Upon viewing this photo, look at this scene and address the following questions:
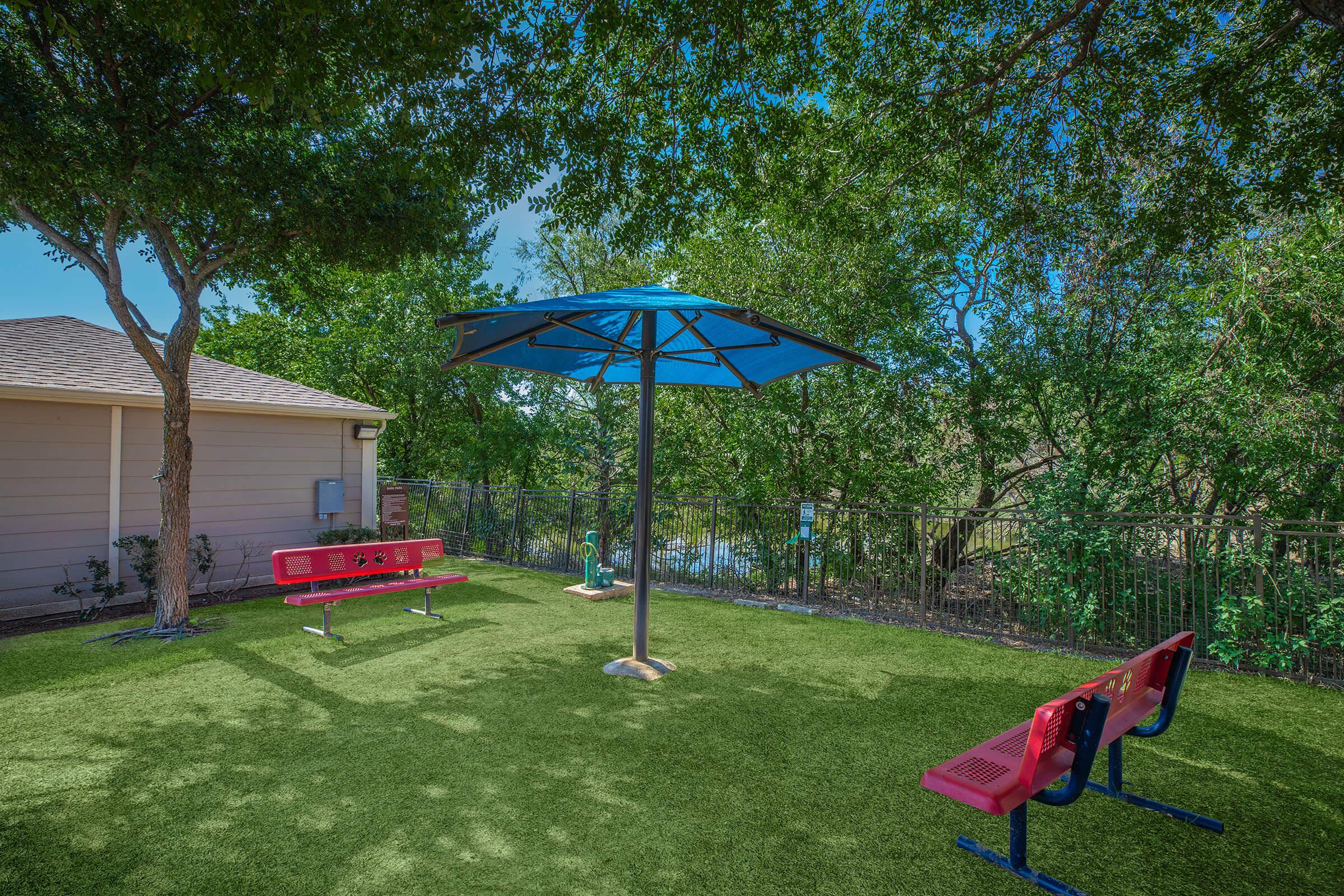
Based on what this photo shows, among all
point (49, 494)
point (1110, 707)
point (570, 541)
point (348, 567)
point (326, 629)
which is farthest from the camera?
point (570, 541)

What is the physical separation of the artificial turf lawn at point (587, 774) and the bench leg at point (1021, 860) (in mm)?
81

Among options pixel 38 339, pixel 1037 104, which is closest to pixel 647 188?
pixel 1037 104

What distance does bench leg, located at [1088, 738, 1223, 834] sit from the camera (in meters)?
3.19

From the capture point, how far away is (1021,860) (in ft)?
9.07

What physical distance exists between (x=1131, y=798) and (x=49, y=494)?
10.7 meters

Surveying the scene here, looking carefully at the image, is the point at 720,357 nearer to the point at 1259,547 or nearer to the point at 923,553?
the point at 923,553

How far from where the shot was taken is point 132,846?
2.89 meters

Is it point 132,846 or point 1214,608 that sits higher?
point 1214,608

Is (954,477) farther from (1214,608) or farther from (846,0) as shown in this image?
(846,0)

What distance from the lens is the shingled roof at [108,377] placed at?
25.0ft

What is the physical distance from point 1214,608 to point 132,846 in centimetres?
846

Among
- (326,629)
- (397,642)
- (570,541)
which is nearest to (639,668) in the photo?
(397,642)

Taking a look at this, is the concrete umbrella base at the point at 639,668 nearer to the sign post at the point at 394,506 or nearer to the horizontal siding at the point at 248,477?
the sign post at the point at 394,506

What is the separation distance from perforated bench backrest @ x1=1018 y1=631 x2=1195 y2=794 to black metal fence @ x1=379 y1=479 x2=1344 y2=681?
140 inches
